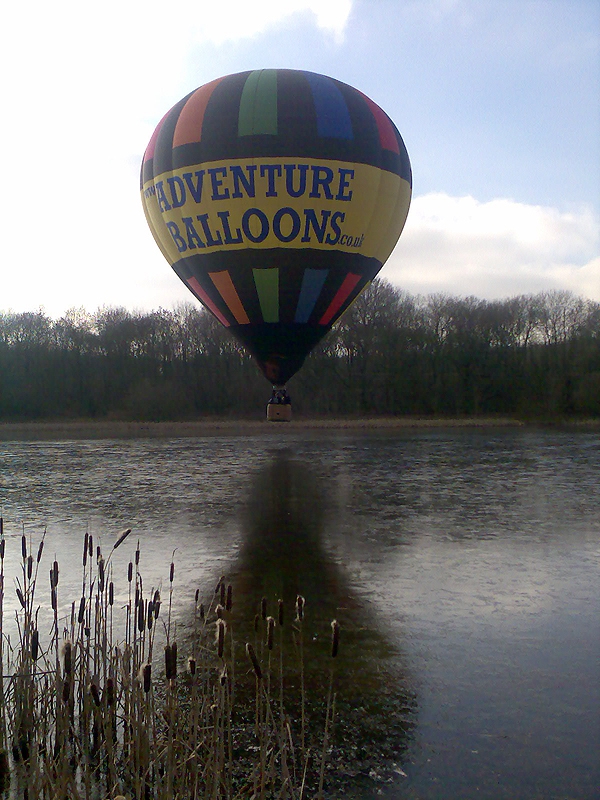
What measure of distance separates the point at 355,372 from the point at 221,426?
10.5m

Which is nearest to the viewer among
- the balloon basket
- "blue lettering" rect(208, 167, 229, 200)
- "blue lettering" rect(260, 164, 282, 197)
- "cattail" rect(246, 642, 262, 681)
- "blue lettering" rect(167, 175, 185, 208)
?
"cattail" rect(246, 642, 262, 681)

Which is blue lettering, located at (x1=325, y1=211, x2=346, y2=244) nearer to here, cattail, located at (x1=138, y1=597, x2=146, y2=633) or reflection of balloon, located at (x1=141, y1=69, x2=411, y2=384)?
reflection of balloon, located at (x1=141, y1=69, x2=411, y2=384)

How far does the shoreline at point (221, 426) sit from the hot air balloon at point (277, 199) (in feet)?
44.1

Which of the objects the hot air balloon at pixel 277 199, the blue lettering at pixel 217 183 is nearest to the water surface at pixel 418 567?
the hot air balloon at pixel 277 199

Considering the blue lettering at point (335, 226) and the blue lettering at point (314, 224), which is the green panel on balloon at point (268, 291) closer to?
the blue lettering at point (314, 224)

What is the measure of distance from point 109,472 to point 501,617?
410 inches

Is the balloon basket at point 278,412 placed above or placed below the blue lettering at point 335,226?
below

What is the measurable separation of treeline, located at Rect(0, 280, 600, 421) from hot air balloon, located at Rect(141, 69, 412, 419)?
80.5 ft

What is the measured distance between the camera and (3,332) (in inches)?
1688

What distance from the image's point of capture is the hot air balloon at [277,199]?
11461 millimetres

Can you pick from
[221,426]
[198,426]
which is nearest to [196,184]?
[221,426]

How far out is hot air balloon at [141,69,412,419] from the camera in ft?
37.6

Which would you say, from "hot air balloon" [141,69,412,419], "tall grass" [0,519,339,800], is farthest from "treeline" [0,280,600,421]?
"tall grass" [0,519,339,800]

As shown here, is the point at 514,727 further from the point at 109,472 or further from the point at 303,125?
the point at 109,472
